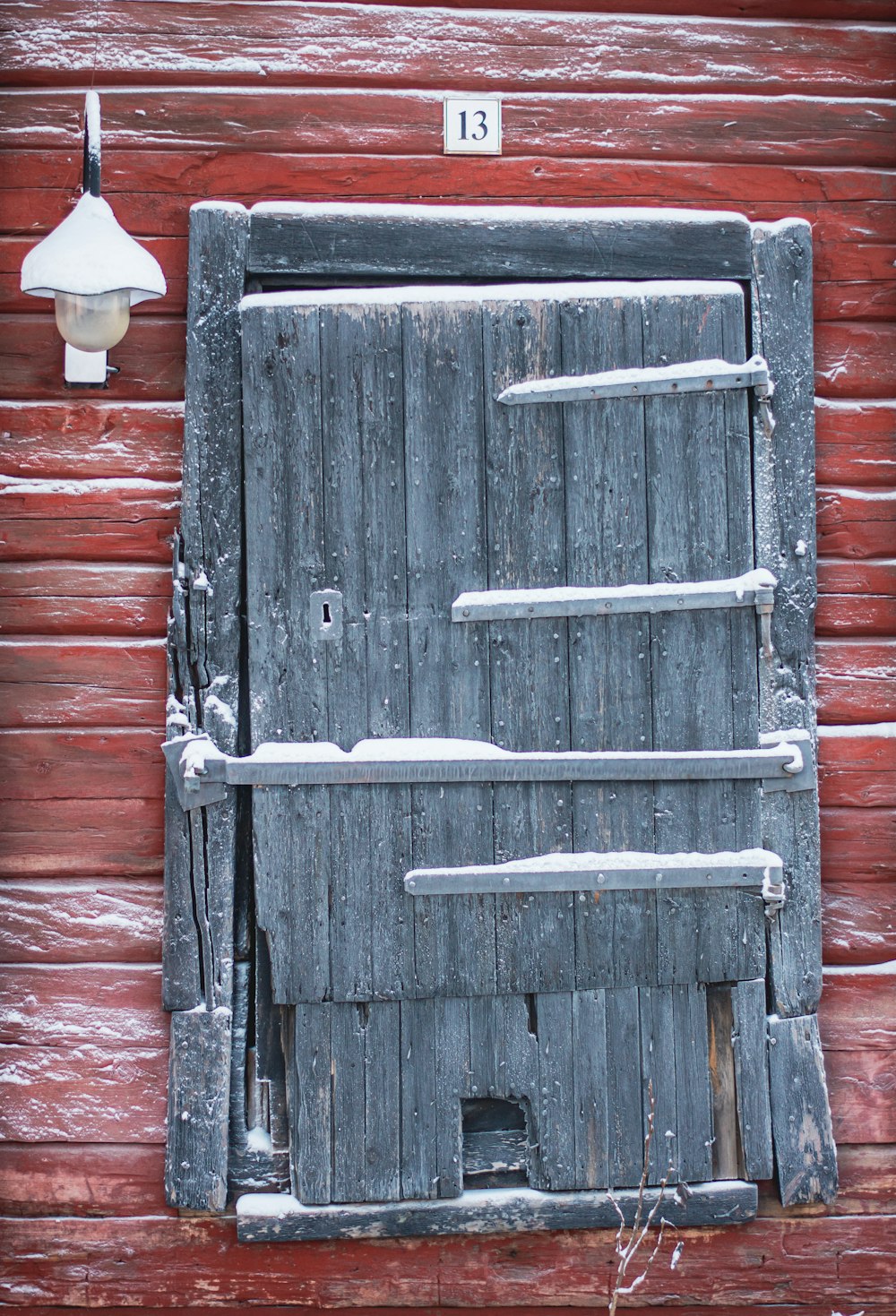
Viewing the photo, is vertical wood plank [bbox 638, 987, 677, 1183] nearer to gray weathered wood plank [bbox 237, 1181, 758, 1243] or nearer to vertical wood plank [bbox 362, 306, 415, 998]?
gray weathered wood plank [bbox 237, 1181, 758, 1243]

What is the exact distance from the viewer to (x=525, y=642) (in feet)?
7.64

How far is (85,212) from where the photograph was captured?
208 cm

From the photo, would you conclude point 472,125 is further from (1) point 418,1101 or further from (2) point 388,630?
(1) point 418,1101

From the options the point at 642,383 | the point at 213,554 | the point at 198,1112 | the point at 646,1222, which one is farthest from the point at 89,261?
the point at 646,1222

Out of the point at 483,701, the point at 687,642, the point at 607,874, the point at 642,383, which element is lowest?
the point at 607,874

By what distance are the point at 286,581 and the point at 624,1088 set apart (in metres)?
1.42

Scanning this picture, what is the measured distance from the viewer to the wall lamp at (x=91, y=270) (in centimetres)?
204

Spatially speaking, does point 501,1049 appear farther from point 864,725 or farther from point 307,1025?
point 864,725

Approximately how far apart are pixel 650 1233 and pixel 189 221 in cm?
262

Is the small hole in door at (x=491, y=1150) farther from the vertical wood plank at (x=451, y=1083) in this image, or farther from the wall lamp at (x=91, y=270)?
the wall lamp at (x=91, y=270)

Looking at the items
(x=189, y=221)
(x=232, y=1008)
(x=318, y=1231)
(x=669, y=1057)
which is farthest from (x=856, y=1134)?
(x=189, y=221)

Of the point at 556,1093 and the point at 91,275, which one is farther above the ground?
the point at 91,275

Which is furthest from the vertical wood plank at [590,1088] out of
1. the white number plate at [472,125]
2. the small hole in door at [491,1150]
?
the white number plate at [472,125]

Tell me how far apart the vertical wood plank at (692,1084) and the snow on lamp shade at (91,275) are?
197 cm
